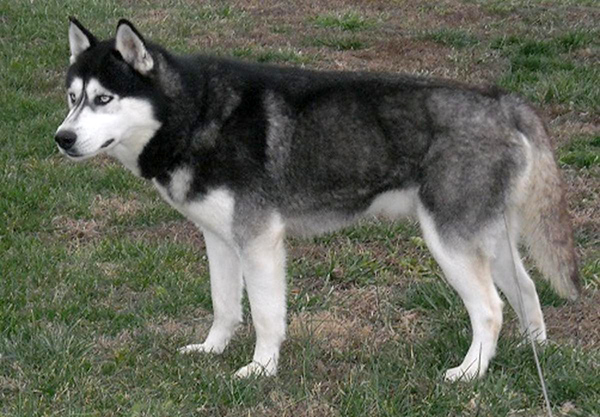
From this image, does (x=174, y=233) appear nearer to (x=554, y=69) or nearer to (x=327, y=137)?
(x=327, y=137)

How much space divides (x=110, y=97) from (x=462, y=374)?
6.88 ft

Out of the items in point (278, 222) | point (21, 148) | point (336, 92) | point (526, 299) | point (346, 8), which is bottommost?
point (346, 8)

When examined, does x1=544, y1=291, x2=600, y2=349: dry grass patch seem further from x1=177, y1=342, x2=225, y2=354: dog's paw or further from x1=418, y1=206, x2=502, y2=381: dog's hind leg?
x1=177, y1=342, x2=225, y2=354: dog's paw

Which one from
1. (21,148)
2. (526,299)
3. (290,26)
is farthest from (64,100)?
(526,299)

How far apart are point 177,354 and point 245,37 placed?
23.7 feet

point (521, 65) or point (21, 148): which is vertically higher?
point (21, 148)

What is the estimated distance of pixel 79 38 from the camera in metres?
4.91

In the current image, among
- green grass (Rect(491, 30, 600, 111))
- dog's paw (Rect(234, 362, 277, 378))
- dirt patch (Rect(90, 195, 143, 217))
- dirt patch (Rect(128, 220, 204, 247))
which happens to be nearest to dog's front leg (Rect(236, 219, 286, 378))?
dog's paw (Rect(234, 362, 277, 378))

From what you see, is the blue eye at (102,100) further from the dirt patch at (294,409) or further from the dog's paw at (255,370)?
the dirt patch at (294,409)

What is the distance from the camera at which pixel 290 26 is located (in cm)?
1215

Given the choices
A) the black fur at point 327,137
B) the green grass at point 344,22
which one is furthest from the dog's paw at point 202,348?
the green grass at point 344,22

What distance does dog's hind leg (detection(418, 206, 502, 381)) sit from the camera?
4.63 m

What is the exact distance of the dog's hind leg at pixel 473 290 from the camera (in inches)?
182

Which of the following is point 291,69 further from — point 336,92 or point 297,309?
point 297,309
